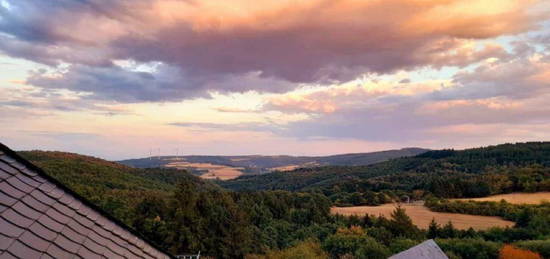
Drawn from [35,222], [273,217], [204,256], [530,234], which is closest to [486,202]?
[530,234]

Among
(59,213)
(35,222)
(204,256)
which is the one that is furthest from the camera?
(204,256)

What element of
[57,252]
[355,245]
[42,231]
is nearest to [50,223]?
[42,231]

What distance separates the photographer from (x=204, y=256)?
38500 mm

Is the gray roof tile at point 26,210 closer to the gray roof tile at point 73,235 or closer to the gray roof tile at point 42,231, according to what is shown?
the gray roof tile at point 42,231

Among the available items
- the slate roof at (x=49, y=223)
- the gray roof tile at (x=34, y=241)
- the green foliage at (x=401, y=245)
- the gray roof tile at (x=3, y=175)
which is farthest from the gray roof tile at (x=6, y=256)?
the green foliage at (x=401, y=245)

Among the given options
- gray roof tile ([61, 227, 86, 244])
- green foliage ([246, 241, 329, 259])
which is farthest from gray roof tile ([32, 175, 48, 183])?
green foliage ([246, 241, 329, 259])

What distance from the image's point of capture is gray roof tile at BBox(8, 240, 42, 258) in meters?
1.73

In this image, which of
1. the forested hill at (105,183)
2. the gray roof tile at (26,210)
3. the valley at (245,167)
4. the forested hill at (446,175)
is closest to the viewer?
the gray roof tile at (26,210)

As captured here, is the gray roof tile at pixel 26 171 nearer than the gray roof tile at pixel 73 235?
No

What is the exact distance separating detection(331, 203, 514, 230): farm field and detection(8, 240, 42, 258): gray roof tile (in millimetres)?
46641

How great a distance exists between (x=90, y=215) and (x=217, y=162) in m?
188

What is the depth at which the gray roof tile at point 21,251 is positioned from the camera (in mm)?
1729

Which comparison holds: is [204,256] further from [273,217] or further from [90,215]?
[90,215]

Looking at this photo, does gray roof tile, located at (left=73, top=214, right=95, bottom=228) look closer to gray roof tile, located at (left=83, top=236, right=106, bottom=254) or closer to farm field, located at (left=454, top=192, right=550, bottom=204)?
gray roof tile, located at (left=83, top=236, right=106, bottom=254)
